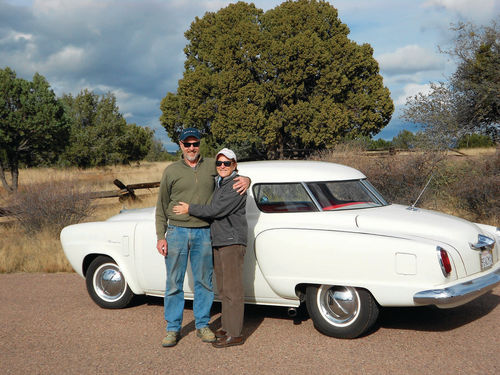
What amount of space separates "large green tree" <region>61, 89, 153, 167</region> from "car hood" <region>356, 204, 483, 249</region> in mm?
43215

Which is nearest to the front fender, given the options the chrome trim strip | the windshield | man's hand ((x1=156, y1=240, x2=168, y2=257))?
man's hand ((x1=156, y1=240, x2=168, y2=257))

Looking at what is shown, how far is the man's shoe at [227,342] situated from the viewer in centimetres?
469

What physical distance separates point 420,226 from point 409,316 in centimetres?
128

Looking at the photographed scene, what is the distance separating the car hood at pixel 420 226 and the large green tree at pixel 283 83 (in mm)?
23472

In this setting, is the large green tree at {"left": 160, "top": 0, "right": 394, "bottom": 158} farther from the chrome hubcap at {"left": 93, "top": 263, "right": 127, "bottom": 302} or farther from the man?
the man

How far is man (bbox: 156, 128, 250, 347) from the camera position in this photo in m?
4.79

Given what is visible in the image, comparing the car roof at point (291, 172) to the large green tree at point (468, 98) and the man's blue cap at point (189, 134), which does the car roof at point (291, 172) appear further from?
the large green tree at point (468, 98)

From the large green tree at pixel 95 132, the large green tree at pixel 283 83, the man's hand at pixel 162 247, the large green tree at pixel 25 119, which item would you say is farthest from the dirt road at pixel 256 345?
the large green tree at pixel 95 132

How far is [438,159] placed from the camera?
490 inches

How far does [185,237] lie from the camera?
15.7 feet

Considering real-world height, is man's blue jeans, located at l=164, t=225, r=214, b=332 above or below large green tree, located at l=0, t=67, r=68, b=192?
below

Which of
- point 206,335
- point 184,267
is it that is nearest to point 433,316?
point 206,335

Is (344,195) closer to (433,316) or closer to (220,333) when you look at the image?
(433,316)

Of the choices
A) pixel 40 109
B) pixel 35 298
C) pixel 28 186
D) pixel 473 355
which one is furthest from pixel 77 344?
pixel 40 109
